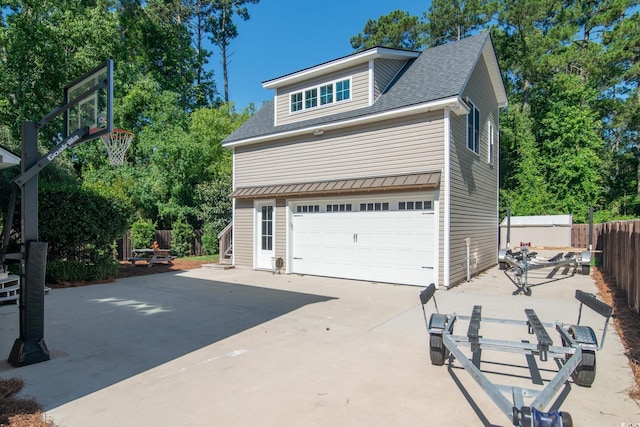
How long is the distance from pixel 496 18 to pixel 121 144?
2435cm

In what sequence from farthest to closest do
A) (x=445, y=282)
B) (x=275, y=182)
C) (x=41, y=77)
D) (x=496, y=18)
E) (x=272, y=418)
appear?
(x=496, y=18)
(x=41, y=77)
(x=275, y=182)
(x=445, y=282)
(x=272, y=418)

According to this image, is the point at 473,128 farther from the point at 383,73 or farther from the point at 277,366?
the point at 277,366

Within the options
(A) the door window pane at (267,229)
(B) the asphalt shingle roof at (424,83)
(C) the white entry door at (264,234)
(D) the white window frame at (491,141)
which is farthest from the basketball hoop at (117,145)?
(D) the white window frame at (491,141)

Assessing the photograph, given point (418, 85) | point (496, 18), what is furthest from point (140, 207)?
point (496, 18)

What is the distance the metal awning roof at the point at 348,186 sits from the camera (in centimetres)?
896

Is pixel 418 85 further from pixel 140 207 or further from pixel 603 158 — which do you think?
pixel 603 158

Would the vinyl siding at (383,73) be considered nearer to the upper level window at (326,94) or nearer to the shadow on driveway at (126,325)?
the upper level window at (326,94)

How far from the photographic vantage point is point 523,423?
2203mm

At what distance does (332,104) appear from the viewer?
11398mm

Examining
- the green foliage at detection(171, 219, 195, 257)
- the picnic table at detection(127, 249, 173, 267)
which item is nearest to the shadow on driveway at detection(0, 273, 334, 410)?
the picnic table at detection(127, 249, 173, 267)

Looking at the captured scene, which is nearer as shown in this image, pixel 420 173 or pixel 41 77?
pixel 420 173

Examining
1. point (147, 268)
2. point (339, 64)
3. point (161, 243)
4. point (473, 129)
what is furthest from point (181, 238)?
point (473, 129)

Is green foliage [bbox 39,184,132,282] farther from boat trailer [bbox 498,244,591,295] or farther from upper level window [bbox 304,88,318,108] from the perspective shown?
boat trailer [bbox 498,244,591,295]

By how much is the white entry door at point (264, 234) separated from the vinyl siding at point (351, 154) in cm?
86
